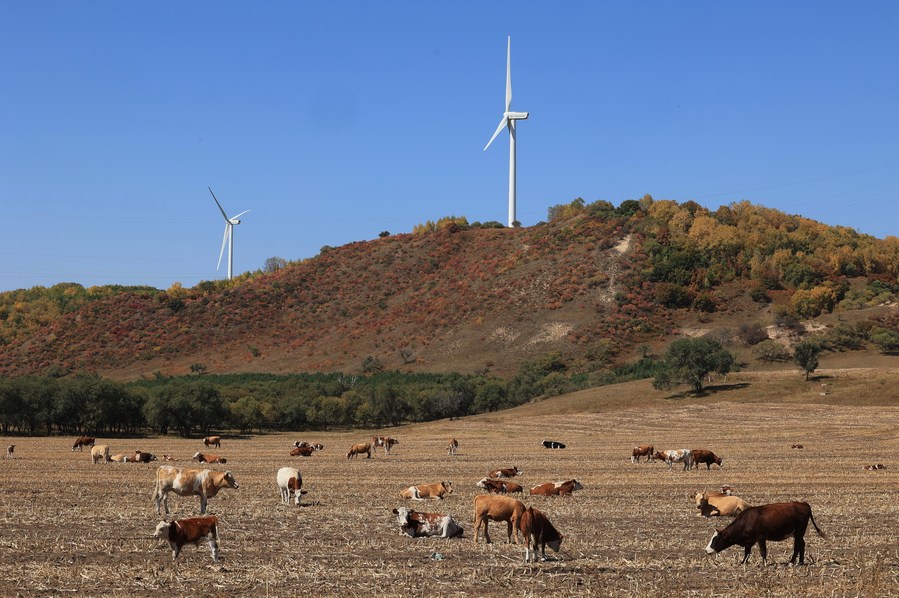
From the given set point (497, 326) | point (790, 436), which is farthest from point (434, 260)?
point (790, 436)

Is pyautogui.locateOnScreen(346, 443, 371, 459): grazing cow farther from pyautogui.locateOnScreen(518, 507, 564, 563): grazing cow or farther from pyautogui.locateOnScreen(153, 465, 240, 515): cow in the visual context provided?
pyautogui.locateOnScreen(518, 507, 564, 563): grazing cow

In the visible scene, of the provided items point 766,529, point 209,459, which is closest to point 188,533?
point 766,529

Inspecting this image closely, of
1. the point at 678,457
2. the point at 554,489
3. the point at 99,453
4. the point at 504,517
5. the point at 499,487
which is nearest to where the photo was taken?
the point at 504,517

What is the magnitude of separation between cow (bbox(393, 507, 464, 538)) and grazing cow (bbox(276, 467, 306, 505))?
20.1ft

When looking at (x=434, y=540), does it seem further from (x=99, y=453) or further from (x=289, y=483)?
(x=99, y=453)

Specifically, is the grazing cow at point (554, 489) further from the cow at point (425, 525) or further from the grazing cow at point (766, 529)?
the grazing cow at point (766, 529)

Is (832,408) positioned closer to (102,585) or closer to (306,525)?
(306,525)

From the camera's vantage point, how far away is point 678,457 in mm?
39188

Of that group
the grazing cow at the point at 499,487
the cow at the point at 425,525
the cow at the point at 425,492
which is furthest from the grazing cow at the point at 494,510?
the grazing cow at the point at 499,487

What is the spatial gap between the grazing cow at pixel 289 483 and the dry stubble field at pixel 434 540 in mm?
539

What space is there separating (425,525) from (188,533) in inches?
202

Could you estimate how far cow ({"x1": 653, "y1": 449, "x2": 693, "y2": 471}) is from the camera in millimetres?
38062

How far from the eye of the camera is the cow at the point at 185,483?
75.9ft

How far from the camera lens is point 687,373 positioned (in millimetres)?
83500
